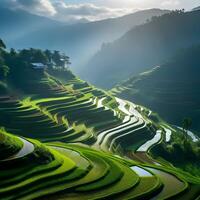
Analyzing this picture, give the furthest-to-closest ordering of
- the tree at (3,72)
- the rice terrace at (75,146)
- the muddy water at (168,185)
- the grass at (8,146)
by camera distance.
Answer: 1. the tree at (3,72)
2. the grass at (8,146)
3. the muddy water at (168,185)
4. the rice terrace at (75,146)

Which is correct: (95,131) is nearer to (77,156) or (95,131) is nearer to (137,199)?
(77,156)

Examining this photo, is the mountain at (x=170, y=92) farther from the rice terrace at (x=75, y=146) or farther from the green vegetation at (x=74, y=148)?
the green vegetation at (x=74, y=148)

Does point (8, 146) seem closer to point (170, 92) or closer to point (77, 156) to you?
point (77, 156)

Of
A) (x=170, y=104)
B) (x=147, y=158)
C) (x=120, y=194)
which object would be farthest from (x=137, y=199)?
(x=170, y=104)

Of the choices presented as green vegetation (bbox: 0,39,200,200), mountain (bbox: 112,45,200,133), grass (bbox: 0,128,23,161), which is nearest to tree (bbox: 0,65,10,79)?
green vegetation (bbox: 0,39,200,200)

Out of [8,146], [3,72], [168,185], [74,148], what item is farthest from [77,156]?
[3,72]

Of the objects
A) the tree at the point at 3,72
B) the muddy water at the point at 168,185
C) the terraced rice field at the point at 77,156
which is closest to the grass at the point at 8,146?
the terraced rice field at the point at 77,156
